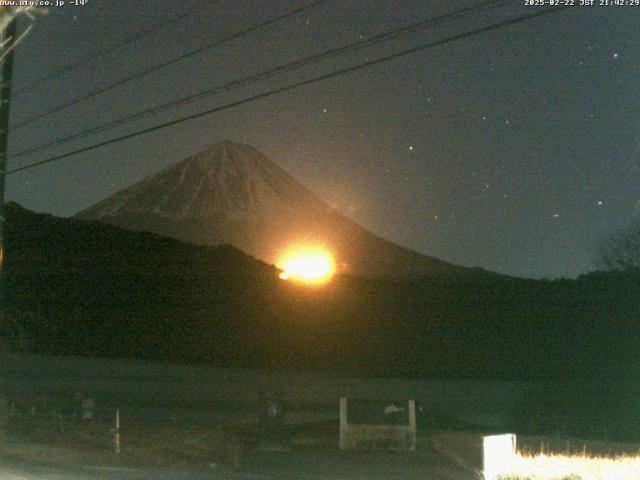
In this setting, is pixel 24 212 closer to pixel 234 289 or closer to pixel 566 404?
pixel 234 289

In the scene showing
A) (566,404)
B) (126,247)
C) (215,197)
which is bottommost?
(566,404)

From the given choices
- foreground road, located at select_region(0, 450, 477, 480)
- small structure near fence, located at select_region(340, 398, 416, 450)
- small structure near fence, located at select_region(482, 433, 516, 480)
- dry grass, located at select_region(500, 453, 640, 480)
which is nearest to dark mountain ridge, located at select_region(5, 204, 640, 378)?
small structure near fence, located at select_region(340, 398, 416, 450)

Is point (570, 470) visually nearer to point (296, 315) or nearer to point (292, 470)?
point (292, 470)

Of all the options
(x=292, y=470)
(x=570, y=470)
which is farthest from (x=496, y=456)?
(x=292, y=470)

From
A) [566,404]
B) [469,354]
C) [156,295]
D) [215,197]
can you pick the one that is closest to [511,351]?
[469,354]

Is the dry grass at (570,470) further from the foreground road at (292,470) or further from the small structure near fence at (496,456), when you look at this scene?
the foreground road at (292,470)

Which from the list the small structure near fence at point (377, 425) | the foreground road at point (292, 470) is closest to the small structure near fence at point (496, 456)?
the foreground road at point (292, 470)

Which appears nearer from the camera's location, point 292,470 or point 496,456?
point 496,456
